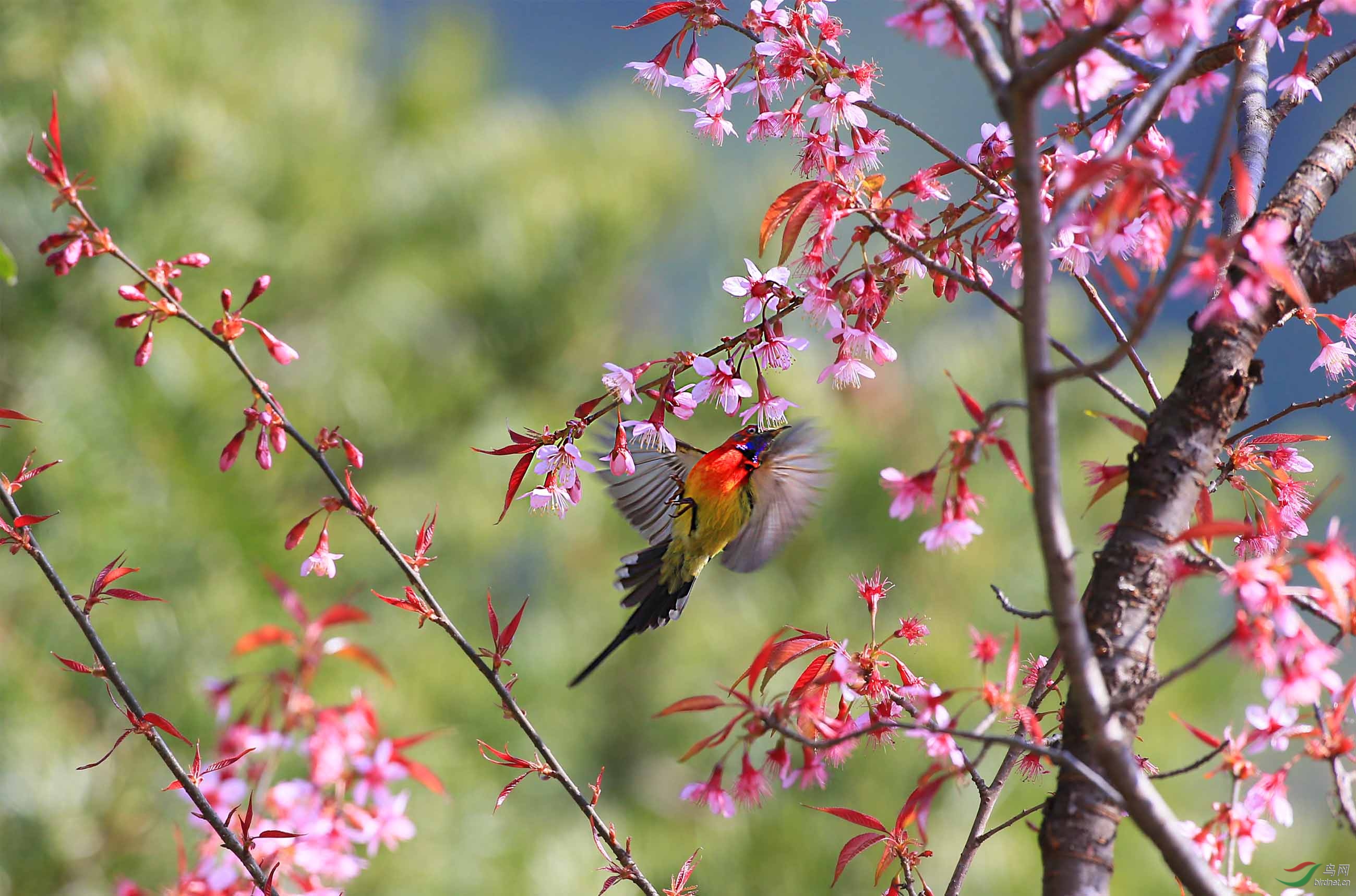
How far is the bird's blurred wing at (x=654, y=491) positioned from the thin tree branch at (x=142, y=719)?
0.60m

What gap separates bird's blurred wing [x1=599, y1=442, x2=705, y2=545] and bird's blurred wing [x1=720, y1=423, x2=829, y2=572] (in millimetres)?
87

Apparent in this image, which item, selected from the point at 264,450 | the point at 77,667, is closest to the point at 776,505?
Answer: the point at 264,450

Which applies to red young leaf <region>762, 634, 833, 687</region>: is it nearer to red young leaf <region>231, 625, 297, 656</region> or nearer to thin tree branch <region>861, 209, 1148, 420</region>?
thin tree branch <region>861, 209, 1148, 420</region>

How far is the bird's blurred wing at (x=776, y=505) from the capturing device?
43.7 inches

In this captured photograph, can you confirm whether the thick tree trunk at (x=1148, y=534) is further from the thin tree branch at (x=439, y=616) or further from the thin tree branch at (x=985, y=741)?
the thin tree branch at (x=439, y=616)

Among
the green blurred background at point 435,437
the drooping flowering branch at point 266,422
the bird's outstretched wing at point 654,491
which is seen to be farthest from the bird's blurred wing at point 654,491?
the green blurred background at point 435,437

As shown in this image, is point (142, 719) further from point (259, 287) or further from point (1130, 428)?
point (1130, 428)

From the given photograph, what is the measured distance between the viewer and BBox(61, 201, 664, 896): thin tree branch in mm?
609

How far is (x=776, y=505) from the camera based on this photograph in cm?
116

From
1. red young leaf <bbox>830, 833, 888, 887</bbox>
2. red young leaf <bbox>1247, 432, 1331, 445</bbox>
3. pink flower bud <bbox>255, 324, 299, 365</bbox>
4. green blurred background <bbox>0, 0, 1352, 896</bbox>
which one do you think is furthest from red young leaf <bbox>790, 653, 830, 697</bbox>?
green blurred background <bbox>0, 0, 1352, 896</bbox>

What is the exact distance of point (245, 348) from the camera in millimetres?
3928

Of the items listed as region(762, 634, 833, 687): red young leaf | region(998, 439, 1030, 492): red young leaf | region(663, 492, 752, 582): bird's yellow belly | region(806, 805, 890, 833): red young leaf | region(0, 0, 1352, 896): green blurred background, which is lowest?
region(806, 805, 890, 833): red young leaf

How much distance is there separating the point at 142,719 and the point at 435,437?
399cm

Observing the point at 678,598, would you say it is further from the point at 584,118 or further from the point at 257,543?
the point at 584,118
